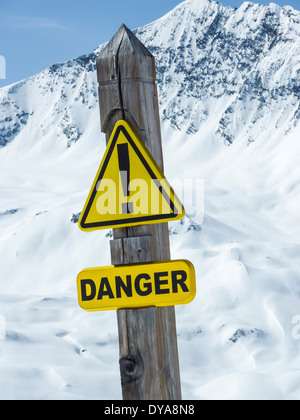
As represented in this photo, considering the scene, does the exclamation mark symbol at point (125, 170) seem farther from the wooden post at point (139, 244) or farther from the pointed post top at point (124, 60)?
the pointed post top at point (124, 60)

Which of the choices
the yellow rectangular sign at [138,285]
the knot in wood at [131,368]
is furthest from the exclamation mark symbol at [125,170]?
the knot in wood at [131,368]

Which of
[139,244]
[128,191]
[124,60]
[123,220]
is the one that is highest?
[124,60]

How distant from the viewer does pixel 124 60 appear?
3244mm

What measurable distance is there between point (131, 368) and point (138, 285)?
36 cm

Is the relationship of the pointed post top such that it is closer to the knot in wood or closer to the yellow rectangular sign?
the yellow rectangular sign

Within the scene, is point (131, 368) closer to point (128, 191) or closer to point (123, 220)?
point (123, 220)

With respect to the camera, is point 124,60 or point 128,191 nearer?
point 128,191

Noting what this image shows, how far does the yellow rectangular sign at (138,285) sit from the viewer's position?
3.03 metres

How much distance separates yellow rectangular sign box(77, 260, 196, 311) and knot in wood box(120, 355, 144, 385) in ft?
0.73

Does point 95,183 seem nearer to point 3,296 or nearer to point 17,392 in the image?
point 17,392

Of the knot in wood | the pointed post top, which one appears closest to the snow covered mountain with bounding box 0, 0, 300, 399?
the knot in wood

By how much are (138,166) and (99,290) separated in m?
0.56

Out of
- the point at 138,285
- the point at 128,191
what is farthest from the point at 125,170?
the point at 138,285
